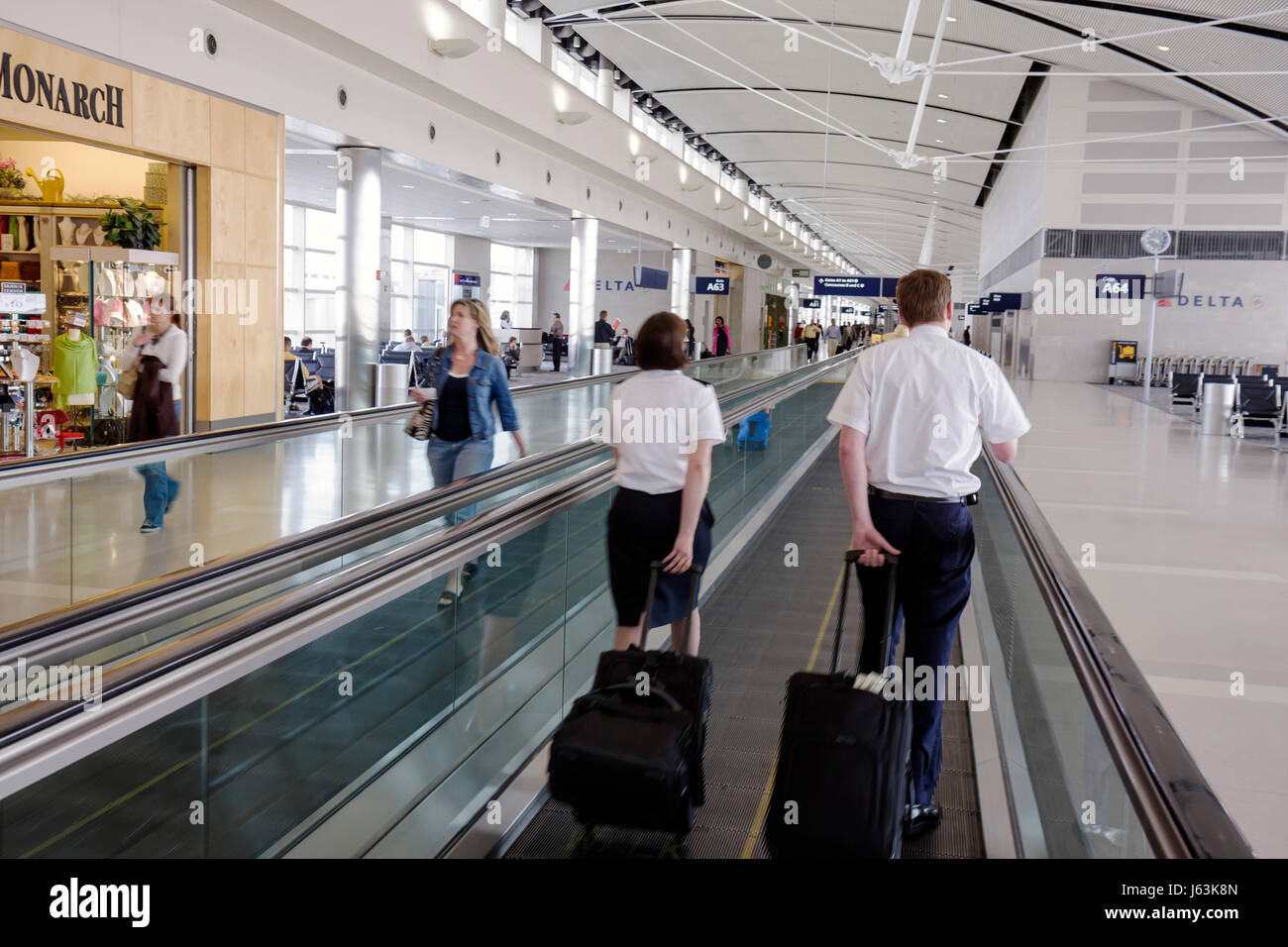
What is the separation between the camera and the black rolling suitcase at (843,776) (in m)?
2.67

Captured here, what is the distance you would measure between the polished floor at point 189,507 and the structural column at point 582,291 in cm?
1679

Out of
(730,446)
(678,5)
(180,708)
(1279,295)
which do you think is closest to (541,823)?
(180,708)

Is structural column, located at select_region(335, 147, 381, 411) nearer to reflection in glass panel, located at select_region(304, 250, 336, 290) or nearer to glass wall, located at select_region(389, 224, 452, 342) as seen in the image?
reflection in glass panel, located at select_region(304, 250, 336, 290)

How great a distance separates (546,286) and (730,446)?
38532 mm

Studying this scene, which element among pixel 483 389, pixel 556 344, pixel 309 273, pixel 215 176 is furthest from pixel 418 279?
pixel 483 389

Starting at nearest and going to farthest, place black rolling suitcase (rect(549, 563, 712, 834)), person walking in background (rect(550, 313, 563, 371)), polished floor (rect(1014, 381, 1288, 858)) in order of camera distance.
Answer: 1. black rolling suitcase (rect(549, 563, 712, 834))
2. polished floor (rect(1014, 381, 1288, 858))
3. person walking in background (rect(550, 313, 563, 371))

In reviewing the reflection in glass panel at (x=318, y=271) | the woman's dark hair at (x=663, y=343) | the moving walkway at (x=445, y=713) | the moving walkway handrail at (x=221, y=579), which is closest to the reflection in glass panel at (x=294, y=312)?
the reflection in glass panel at (x=318, y=271)

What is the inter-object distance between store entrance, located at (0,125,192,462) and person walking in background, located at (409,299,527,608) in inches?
166

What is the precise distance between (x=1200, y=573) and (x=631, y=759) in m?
5.45

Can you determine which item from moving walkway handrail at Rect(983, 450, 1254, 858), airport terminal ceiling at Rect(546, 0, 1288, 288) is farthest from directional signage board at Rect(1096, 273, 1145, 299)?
moving walkway handrail at Rect(983, 450, 1254, 858)

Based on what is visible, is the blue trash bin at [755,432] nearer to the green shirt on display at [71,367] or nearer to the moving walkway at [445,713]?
the moving walkway at [445,713]

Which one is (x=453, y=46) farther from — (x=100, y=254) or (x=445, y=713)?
(x=445, y=713)

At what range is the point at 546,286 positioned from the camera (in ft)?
150

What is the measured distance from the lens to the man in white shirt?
324 centimetres
